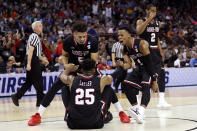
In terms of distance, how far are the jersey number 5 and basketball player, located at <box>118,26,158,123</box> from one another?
35.7 inches

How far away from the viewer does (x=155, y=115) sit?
7.54 m

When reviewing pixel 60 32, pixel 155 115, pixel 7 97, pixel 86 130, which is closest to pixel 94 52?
pixel 86 130

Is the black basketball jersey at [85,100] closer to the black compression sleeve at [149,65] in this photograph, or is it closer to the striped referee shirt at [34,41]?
the black compression sleeve at [149,65]

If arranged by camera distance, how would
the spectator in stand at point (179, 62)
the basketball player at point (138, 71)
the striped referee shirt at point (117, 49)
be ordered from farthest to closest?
the spectator in stand at point (179, 62) < the striped referee shirt at point (117, 49) < the basketball player at point (138, 71)

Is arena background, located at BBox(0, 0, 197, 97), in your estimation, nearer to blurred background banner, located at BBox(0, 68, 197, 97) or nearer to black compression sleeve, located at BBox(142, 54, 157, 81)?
blurred background banner, located at BBox(0, 68, 197, 97)

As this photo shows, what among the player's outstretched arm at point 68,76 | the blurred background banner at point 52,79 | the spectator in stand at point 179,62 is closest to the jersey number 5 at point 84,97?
the player's outstretched arm at point 68,76

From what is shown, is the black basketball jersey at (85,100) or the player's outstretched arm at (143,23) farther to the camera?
the player's outstretched arm at (143,23)

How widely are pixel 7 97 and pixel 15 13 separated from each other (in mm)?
7215

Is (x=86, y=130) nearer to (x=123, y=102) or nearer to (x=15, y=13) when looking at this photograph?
(x=123, y=102)

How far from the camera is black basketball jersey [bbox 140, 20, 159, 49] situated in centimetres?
862

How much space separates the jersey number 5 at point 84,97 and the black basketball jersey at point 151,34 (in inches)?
124

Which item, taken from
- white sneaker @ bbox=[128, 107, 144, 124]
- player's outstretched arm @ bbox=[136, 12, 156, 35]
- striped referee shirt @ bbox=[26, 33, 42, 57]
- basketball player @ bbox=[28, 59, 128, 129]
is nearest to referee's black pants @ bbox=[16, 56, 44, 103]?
striped referee shirt @ bbox=[26, 33, 42, 57]

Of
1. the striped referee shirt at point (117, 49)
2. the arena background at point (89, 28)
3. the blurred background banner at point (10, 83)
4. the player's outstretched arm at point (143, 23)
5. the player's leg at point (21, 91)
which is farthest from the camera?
the arena background at point (89, 28)

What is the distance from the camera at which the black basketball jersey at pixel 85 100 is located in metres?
5.85
